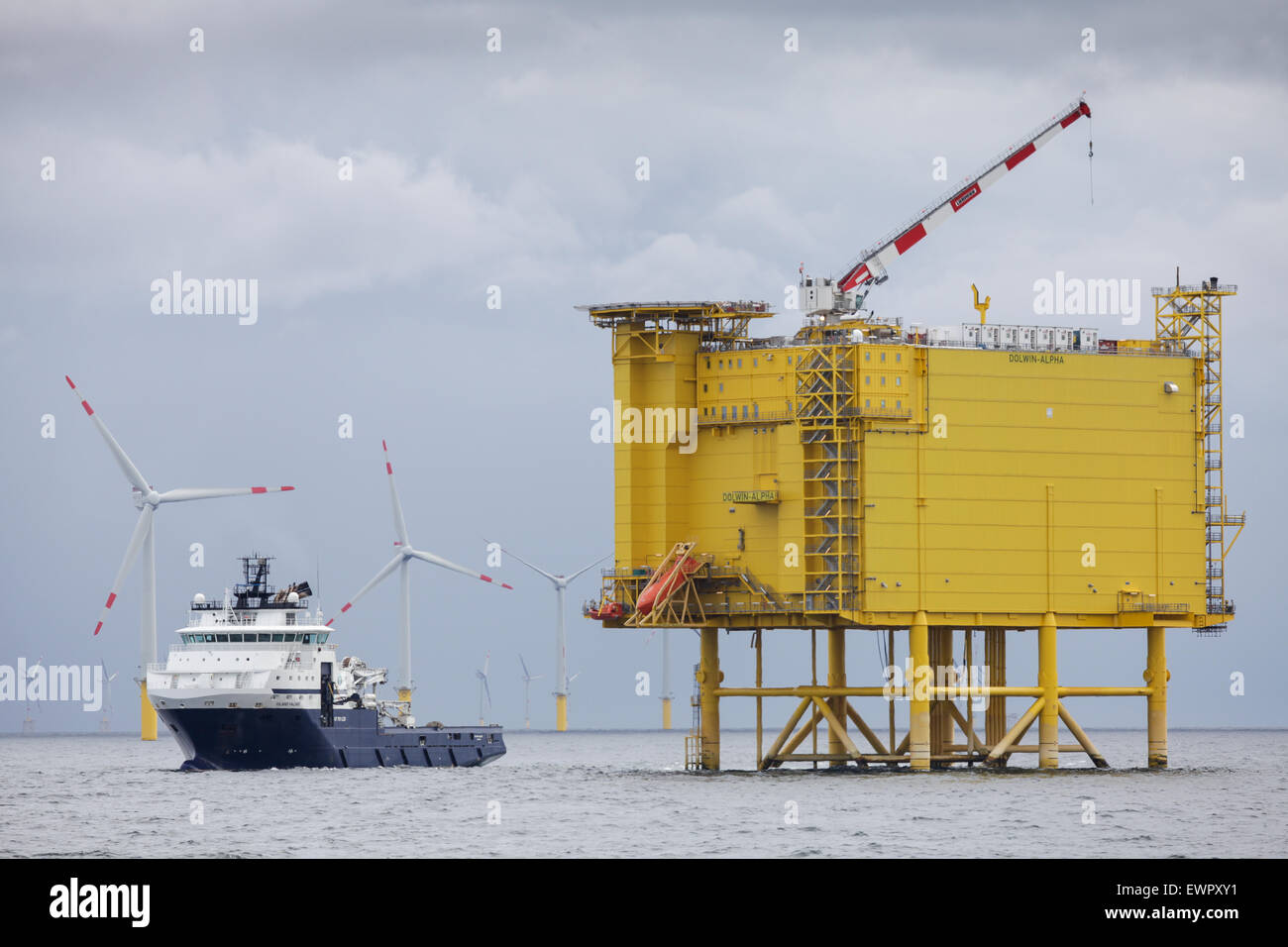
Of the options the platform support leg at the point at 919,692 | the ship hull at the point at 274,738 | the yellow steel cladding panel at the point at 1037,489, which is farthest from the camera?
the ship hull at the point at 274,738

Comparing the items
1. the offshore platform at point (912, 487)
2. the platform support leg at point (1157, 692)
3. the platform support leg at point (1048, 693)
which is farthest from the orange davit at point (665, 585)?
the platform support leg at point (1157, 692)

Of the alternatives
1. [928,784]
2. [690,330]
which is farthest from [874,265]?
[928,784]

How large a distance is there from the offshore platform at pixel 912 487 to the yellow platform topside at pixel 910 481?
3.4 inches

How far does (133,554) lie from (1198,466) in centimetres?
7100

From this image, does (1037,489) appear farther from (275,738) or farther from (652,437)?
(275,738)

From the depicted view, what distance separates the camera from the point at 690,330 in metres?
84.7

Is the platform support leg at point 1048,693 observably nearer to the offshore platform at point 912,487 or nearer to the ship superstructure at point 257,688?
the offshore platform at point 912,487

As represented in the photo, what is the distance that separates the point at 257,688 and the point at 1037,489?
36.8 m

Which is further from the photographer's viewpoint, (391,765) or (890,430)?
(391,765)

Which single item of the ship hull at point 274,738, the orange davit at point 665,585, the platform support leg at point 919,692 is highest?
the orange davit at point 665,585

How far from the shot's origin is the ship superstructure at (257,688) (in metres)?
95.2
